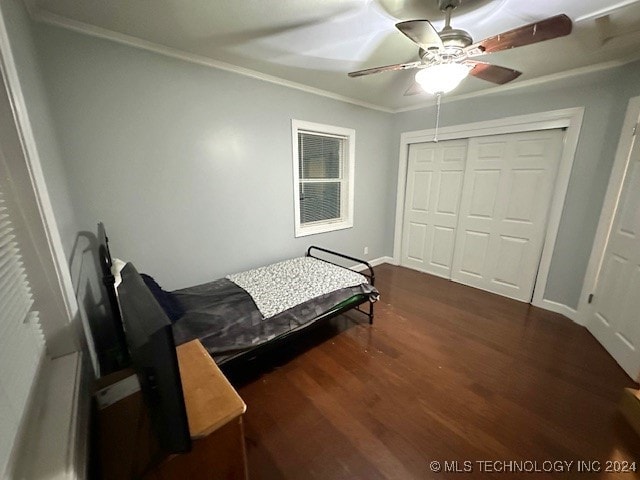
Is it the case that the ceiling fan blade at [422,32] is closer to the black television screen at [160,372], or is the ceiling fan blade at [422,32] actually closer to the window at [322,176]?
the black television screen at [160,372]

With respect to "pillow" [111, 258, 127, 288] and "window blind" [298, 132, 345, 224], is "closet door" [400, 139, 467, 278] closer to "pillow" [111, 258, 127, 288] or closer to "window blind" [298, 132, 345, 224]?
"window blind" [298, 132, 345, 224]

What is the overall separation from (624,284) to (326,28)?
298 cm

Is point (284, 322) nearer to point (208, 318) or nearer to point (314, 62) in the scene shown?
point (208, 318)

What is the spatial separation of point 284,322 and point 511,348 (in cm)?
197

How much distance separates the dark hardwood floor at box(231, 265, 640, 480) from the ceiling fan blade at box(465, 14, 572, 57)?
2065mm

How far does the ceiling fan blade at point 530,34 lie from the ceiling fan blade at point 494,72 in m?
0.21

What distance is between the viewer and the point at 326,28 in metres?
1.67

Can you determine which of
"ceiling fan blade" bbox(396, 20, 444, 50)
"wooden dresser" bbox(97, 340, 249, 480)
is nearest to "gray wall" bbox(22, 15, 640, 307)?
"wooden dresser" bbox(97, 340, 249, 480)

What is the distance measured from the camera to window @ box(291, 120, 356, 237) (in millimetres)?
2967

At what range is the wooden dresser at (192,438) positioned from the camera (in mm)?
782

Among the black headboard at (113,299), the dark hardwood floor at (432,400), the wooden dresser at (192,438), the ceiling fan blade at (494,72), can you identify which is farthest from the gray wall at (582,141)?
the black headboard at (113,299)

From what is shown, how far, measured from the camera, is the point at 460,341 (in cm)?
225

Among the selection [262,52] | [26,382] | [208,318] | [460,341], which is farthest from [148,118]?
[460,341]

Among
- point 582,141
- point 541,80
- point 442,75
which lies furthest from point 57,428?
point 541,80
